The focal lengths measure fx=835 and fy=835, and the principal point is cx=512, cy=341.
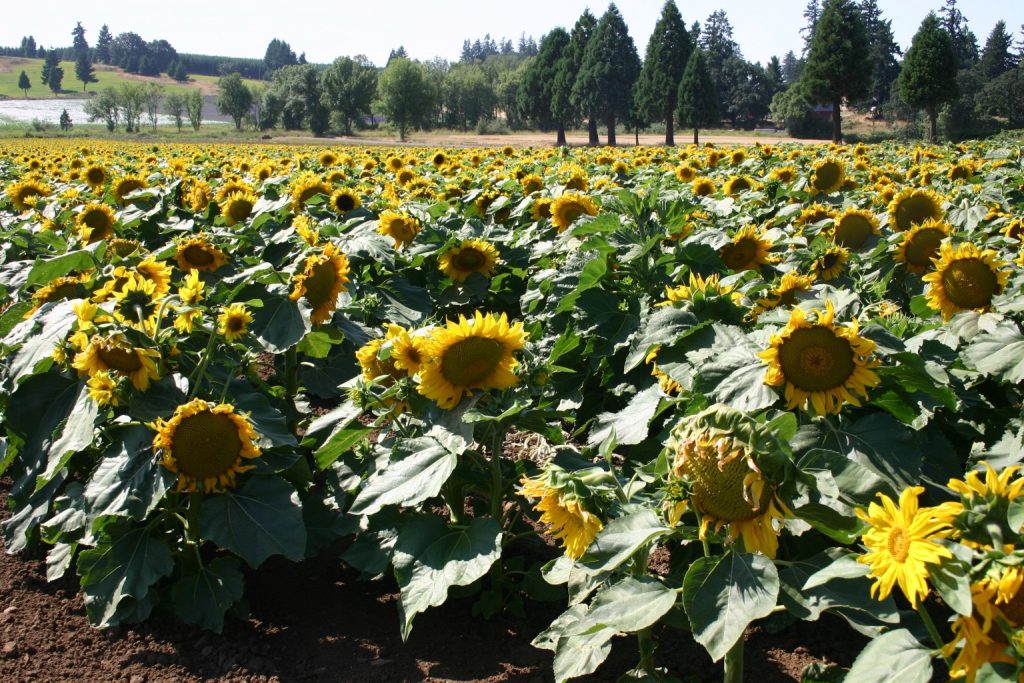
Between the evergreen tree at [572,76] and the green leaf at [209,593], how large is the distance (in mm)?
55496

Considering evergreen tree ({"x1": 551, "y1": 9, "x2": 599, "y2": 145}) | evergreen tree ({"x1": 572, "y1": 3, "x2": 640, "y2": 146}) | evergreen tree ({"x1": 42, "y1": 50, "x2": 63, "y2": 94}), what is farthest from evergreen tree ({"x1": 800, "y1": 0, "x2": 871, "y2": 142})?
evergreen tree ({"x1": 42, "y1": 50, "x2": 63, "y2": 94})

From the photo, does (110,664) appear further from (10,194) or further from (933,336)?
(10,194)

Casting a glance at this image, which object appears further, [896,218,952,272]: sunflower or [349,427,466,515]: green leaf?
[896,218,952,272]: sunflower

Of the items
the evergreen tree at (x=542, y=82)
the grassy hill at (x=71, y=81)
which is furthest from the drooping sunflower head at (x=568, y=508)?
the grassy hill at (x=71, y=81)

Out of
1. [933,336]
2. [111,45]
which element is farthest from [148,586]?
[111,45]

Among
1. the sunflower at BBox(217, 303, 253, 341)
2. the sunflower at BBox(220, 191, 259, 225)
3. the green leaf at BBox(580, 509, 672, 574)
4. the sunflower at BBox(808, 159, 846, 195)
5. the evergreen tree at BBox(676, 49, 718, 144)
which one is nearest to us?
the green leaf at BBox(580, 509, 672, 574)

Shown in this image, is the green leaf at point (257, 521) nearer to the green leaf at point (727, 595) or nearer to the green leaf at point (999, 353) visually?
the green leaf at point (727, 595)

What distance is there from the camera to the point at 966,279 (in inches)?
133

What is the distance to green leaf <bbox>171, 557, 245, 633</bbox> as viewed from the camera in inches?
117

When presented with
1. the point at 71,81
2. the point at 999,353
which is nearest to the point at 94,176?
the point at 999,353

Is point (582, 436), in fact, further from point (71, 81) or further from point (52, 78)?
point (71, 81)

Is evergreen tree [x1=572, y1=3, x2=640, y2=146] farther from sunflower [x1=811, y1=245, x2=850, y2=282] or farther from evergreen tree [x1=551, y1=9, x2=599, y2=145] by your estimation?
sunflower [x1=811, y1=245, x2=850, y2=282]

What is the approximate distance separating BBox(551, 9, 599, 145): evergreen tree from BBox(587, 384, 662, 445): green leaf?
55.3m

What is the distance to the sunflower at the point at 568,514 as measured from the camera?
6.69ft
